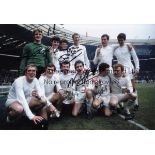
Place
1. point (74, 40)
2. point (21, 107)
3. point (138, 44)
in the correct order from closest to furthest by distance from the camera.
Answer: point (21, 107)
point (74, 40)
point (138, 44)

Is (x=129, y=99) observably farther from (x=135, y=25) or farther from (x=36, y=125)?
(x=36, y=125)

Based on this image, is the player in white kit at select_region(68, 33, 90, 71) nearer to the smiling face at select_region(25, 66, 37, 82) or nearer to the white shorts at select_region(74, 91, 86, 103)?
the white shorts at select_region(74, 91, 86, 103)

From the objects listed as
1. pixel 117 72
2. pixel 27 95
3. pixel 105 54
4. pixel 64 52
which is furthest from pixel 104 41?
pixel 27 95

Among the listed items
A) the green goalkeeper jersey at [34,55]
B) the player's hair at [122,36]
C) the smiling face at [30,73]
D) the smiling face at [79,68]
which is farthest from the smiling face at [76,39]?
the smiling face at [30,73]

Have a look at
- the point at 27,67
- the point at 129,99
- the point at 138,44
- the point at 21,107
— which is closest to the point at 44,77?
the point at 27,67

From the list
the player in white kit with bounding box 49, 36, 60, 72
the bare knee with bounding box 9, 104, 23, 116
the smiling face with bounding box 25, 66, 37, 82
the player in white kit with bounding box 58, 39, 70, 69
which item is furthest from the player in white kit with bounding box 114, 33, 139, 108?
the bare knee with bounding box 9, 104, 23, 116

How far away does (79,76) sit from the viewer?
398 cm

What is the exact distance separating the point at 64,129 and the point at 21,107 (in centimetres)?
58

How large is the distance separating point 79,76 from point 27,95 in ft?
2.55

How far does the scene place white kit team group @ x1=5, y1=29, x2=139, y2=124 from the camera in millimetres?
3834

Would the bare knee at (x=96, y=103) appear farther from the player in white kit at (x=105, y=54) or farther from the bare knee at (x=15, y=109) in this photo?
the bare knee at (x=15, y=109)

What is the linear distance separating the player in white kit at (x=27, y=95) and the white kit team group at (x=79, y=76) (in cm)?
1

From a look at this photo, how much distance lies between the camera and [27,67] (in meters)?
3.67
